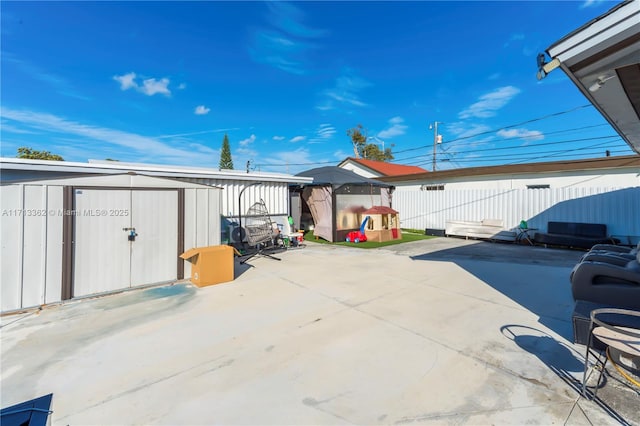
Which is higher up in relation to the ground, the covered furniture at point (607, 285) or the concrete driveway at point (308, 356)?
the covered furniture at point (607, 285)

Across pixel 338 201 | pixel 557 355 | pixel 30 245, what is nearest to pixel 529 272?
pixel 557 355

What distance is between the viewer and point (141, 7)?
777 centimetres

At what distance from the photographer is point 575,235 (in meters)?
9.55

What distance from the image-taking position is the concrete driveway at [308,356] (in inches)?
80.7

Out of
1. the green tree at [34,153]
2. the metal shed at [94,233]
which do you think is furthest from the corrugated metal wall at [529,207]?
the green tree at [34,153]

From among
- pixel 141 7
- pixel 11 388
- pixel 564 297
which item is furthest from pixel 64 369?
pixel 141 7

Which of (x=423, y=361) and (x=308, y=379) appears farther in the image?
(x=423, y=361)

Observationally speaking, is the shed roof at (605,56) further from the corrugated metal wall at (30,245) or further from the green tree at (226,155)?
the green tree at (226,155)

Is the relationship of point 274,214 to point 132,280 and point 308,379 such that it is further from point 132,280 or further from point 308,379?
point 308,379

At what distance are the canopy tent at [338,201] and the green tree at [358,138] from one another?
23523mm

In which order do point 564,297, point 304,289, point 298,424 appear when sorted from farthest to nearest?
point 304,289 < point 564,297 < point 298,424

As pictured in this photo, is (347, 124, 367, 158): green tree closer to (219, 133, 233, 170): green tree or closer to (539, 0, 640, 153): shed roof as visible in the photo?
(219, 133, 233, 170): green tree

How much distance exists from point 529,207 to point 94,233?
1344cm

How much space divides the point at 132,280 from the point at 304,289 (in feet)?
10.0
